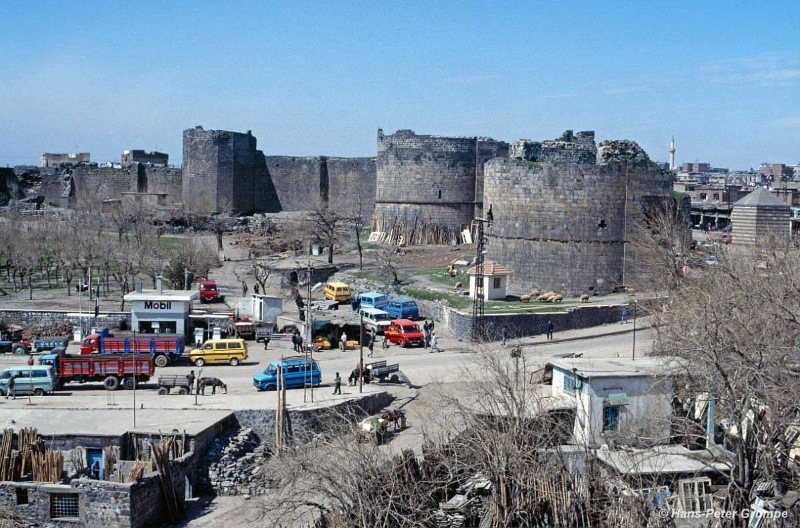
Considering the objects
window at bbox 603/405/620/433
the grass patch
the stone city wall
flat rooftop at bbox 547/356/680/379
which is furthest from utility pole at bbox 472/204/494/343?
the stone city wall

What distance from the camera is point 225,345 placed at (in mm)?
24391

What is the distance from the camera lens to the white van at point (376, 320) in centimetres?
2739

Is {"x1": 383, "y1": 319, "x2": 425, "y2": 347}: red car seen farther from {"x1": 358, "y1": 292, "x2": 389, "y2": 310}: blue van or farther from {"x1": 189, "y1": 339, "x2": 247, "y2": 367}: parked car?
{"x1": 189, "y1": 339, "x2": 247, "y2": 367}: parked car

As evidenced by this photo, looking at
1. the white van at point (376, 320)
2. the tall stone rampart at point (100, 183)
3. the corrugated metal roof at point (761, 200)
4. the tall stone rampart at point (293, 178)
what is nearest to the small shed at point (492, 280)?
the white van at point (376, 320)

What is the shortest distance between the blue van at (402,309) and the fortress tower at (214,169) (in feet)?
78.4

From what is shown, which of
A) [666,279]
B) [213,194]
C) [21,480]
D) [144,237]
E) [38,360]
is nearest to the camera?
[21,480]

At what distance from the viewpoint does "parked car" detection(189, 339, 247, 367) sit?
2433 centimetres

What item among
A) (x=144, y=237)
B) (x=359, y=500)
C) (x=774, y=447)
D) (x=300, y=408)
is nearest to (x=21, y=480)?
(x=300, y=408)

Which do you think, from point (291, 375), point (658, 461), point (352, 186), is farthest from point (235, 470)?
point (352, 186)

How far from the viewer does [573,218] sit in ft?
96.9

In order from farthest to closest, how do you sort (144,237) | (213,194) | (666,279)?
(213,194) < (144,237) < (666,279)

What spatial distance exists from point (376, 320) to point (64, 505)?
1184 centimetres

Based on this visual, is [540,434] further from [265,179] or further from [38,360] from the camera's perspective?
[265,179]

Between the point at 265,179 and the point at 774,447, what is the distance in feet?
140
